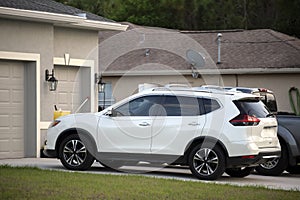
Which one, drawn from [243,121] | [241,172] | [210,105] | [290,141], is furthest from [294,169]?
[210,105]

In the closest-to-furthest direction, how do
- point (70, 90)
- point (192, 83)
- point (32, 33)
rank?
point (32, 33) < point (70, 90) < point (192, 83)

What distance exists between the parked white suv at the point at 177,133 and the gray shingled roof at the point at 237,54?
495 inches

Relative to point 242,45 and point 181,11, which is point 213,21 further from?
point 242,45

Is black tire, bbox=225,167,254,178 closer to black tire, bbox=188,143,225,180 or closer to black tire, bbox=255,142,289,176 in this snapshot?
black tire, bbox=255,142,289,176

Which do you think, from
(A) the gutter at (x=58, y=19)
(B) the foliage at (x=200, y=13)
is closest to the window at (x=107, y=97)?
(A) the gutter at (x=58, y=19)

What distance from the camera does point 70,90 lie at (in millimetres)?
22500

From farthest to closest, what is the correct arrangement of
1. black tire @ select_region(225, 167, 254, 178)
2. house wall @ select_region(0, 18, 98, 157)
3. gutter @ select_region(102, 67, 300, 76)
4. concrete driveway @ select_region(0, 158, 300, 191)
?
gutter @ select_region(102, 67, 300, 76) < house wall @ select_region(0, 18, 98, 157) < black tire @ select_region(225, 167, 254, 178) < concrete driveway @ select_region(0, 158, 300, 191)

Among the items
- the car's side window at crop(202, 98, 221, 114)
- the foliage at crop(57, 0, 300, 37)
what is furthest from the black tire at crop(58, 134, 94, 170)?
the foliage at crop(57, 0, 300, 37)

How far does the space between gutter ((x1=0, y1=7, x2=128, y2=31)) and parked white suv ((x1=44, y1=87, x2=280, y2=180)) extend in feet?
11.0

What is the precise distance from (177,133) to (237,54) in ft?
50.0

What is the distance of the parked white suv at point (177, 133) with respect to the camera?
1556 cm

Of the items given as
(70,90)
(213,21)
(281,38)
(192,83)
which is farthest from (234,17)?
(70,90)

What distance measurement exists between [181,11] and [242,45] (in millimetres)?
18825

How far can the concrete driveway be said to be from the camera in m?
15.7
